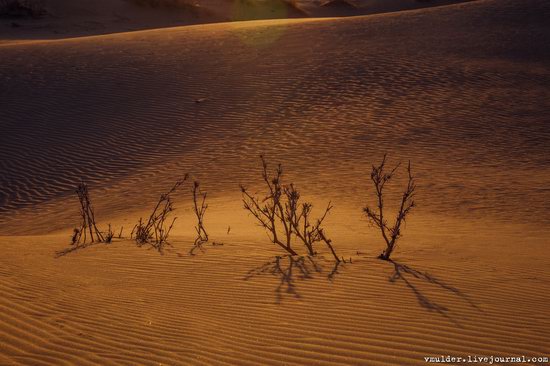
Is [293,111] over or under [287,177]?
over

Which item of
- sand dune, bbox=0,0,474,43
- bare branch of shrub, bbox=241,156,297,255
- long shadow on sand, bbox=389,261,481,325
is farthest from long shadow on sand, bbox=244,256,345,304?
sand dune, bbox=0,0,474,43

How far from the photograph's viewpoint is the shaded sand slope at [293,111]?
12938mm

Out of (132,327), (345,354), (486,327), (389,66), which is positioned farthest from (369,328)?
(389,66)

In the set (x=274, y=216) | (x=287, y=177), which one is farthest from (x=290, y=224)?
(x=287, y=177)

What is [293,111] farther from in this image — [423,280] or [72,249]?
[423,280]

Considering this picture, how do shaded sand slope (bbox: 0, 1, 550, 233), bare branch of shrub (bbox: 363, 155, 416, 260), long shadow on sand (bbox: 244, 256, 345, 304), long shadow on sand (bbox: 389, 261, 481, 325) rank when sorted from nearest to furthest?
long shadow on sand (bbox: 389, 261, 481, 325) < long shadow on sand (bbox: 244, 256, 345, 304) < bare branch of shrub (bbox: 363, 155, 416, 260) < shaded sand slope (bbox: 0, 1, 550, 233)

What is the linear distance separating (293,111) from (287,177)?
448cm

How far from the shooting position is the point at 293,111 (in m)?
17.4

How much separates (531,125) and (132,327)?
13.1 meters

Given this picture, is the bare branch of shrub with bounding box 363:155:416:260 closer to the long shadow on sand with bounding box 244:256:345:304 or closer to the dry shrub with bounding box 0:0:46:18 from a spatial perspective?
the long shadow on sand with bounding box 244:256:345:304

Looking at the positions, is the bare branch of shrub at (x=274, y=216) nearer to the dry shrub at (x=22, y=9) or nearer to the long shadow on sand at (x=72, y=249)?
the long shadow on sand at (x=72, y=249)

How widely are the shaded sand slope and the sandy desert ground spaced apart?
71 mm

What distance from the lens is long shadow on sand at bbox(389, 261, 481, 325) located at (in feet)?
17.3

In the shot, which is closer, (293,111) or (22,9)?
(293,111)
